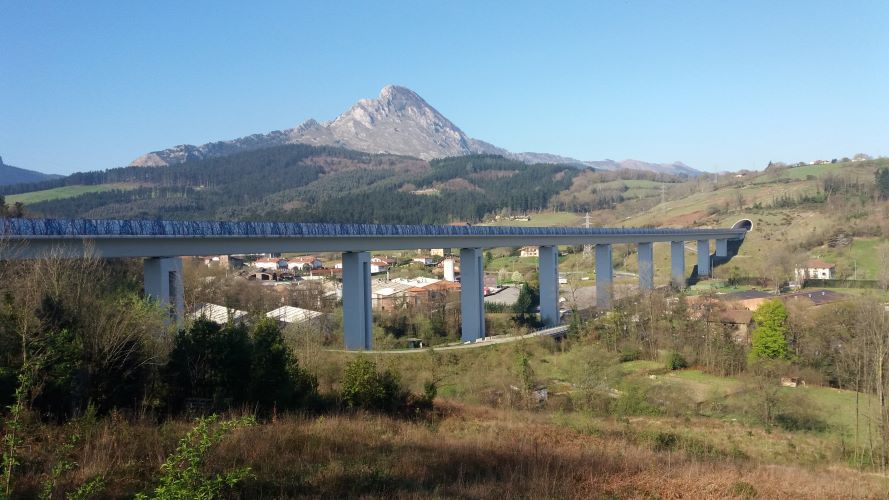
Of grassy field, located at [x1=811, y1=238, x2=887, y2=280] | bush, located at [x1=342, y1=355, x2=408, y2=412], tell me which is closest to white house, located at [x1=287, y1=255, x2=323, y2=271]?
grassy field, located at [x1=811, y1=238, x2=887, y2=280]

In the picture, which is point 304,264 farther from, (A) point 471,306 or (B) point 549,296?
(A) point 471,306

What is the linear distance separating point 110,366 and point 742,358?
81.0 ft

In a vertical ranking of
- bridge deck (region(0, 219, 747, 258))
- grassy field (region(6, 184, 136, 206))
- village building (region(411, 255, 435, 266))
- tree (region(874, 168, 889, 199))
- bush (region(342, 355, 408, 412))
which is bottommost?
village building (region(411, 255, 435, 266))

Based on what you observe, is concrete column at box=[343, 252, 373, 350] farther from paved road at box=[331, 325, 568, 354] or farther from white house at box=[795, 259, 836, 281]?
white house at box=[795, 259, 836, 281]

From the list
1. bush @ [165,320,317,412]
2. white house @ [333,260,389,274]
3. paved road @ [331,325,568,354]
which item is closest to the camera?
bush @ [165,320,317,412]

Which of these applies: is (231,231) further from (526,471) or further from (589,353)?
(526,471)

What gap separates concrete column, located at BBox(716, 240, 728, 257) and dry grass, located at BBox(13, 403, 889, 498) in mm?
62009

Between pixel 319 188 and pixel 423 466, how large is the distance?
5508 inches

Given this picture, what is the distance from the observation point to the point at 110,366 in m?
11.5

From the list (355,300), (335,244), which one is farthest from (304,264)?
(335,244)

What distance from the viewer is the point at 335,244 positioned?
3008 cm

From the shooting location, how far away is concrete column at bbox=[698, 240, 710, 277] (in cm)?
6662

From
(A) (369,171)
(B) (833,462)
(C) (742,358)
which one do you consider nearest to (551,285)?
(C) (742,358)

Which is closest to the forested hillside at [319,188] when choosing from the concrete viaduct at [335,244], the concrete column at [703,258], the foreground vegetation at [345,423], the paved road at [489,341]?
the concrete viaduct at [335,244]
